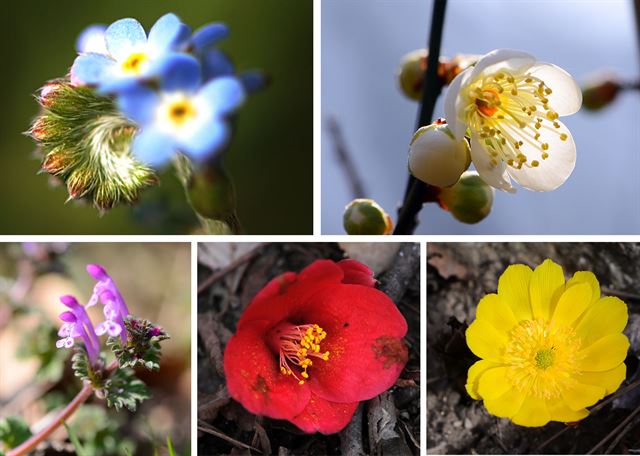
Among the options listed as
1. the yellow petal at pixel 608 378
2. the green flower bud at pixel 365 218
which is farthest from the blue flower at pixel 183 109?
the yellow petal at pixel 608 378

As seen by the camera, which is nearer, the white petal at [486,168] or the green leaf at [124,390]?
the white petal at [486,168]

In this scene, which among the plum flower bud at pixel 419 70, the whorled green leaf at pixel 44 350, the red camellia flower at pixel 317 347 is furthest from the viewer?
the whorled green leaf at pixel 44 350

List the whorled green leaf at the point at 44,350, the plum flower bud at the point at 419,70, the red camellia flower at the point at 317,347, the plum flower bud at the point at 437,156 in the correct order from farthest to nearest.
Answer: the whorled green leaf at the point at 44,350 < the red camellia flower at the point at 317,347 < the plum flower bud at the point at 419,70 < the plum flower bud at the point at 437,156

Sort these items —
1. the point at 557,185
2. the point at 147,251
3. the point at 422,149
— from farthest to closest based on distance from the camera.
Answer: the point at 147,251, the point at 557,185, the point at 422,149

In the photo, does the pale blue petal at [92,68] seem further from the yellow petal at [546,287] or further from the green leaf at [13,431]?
the yellow petal at [546,287]

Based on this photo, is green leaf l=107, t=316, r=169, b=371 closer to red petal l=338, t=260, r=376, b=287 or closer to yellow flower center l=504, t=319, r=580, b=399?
red petal l=338, t=260, r=376, b=287

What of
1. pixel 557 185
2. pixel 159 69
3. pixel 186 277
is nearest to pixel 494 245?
pixel 557 185

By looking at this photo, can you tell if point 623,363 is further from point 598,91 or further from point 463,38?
point 463,38

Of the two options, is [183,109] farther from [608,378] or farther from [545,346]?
[608,378]
